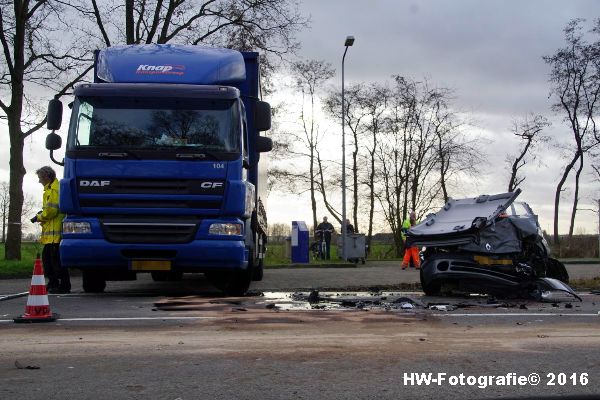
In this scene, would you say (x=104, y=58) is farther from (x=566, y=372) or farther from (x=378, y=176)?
(x=378, y=176)

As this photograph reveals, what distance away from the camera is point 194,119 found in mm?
9688

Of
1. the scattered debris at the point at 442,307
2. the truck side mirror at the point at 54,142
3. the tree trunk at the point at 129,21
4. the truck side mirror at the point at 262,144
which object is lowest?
the scattered debris at the point at 442,307

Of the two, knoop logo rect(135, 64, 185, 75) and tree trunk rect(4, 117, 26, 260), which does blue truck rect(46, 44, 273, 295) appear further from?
tree trunk rect(4, 117, 26, 260)

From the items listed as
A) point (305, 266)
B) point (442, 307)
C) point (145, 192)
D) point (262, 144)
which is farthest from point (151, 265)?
point (305, 266)

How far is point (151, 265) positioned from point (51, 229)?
2.52 m

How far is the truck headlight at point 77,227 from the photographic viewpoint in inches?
372

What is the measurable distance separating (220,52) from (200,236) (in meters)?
3.11

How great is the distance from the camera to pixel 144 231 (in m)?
9.45

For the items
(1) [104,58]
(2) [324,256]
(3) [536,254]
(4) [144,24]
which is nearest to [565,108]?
(2) [324,256]

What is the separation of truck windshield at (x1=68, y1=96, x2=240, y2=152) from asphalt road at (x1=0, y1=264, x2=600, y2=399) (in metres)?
2.24

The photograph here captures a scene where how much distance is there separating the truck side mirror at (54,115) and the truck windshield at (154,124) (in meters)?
0.59

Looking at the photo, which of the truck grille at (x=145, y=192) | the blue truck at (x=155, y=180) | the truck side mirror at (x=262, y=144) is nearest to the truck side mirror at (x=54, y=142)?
the blue truck at (x=155, y=180)

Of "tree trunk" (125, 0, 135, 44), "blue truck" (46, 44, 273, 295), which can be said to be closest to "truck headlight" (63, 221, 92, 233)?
"blue truck" (46, 44, 273, 295)

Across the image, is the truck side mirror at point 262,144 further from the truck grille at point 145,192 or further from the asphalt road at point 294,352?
the asphalt road at point 294,352
